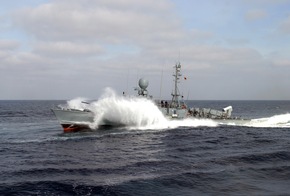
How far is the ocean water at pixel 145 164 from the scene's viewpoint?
69.8 ft

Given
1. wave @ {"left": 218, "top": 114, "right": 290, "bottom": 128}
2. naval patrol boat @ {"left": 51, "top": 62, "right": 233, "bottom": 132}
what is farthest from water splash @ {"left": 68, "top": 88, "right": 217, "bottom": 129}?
wave @ {"left": 218, "top": 114, "right": 290, "bottom": 128}

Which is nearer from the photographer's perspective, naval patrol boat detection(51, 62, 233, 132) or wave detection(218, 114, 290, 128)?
naval patrol boat detection(51, 62, 233, 132)

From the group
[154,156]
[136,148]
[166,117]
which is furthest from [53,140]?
[166,117]

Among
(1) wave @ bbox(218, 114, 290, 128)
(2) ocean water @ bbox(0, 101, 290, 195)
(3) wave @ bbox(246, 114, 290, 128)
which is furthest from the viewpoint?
(3) wave @ bbox(246, 114, 290, 128)

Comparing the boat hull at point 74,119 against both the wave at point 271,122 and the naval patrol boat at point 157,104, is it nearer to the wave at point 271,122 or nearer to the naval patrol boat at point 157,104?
the naval patrol boat at point 157,104

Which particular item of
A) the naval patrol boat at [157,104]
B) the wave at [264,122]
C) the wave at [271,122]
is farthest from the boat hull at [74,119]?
the wave at [271,122]

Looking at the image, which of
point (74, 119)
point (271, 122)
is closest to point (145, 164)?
point (74, 119)

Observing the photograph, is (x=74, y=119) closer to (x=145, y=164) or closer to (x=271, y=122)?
(x=145, y=164)

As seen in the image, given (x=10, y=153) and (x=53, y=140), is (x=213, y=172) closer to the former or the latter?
(x=10, y=153)

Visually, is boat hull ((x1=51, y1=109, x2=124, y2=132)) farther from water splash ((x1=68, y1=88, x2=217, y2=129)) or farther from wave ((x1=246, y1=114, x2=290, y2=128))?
wave ((x1=246, y1=114, x2=290, y2=128))

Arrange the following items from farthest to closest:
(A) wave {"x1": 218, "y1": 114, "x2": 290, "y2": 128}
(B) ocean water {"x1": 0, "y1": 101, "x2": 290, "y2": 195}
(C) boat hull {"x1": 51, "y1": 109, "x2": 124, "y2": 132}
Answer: (A) wave {"x1": 218, "y1": 114, "x2": 290, "y2": 128}
(C) boat hull {"x1": 51, "y1": 109, "x2": 124, "y2": 132}
(B) ocean water {"x1": 0, "y1": 101, "x2": 290, "y2": 195}

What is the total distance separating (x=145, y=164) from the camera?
91.9 ft

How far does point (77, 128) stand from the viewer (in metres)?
51.3

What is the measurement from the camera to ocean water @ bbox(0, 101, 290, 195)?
69.8 ft
